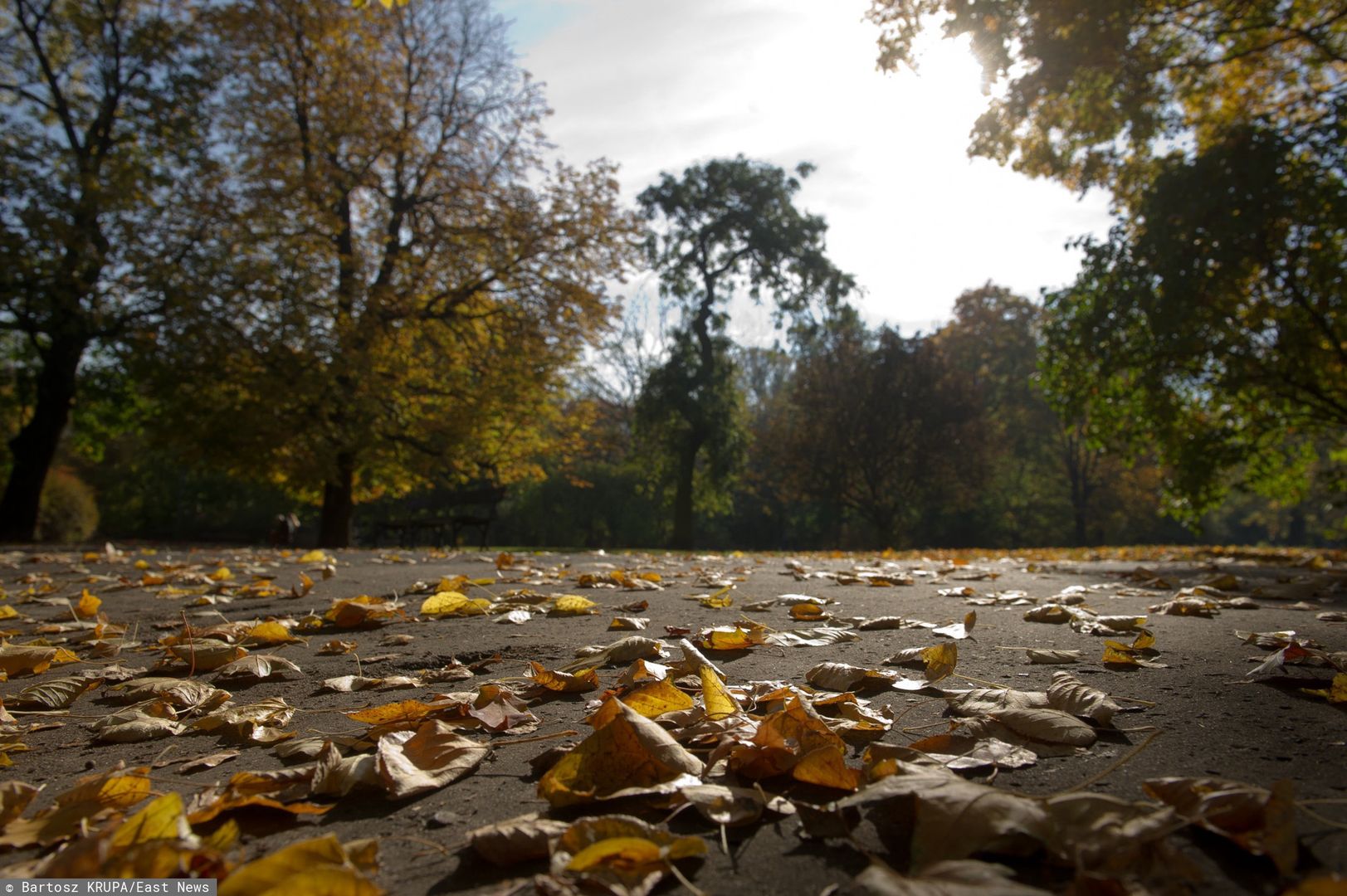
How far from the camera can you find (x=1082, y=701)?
1.56m

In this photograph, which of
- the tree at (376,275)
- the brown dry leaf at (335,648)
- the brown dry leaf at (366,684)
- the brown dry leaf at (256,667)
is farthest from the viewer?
the tree at (376,275)

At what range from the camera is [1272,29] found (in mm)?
9234

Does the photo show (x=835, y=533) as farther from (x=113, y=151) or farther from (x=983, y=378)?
(x=113, y=151)

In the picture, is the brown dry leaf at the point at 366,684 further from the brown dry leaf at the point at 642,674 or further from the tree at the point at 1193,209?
the tree at the point at 1193,209

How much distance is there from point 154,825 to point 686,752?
0.79 m

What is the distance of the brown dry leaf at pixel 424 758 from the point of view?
4.14 feet

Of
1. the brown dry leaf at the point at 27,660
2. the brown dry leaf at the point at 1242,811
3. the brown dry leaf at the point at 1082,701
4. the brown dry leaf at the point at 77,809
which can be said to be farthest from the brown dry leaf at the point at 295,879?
the brown dry leaf at the point at 27,660

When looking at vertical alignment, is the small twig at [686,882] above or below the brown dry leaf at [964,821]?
below

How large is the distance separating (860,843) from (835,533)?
88.9 feet

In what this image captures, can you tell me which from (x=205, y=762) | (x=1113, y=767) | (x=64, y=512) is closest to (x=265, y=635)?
(x=205, y=762)

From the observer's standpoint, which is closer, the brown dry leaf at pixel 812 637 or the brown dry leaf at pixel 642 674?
the brown dry leaf at pixel 642 674

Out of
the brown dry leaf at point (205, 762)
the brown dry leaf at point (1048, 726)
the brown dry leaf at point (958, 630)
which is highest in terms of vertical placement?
the brown dry leaf at point (1048, 726)

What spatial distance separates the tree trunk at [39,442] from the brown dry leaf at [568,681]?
14.3 meters

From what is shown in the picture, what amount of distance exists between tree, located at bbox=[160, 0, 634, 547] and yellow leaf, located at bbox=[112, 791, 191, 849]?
1020cm
